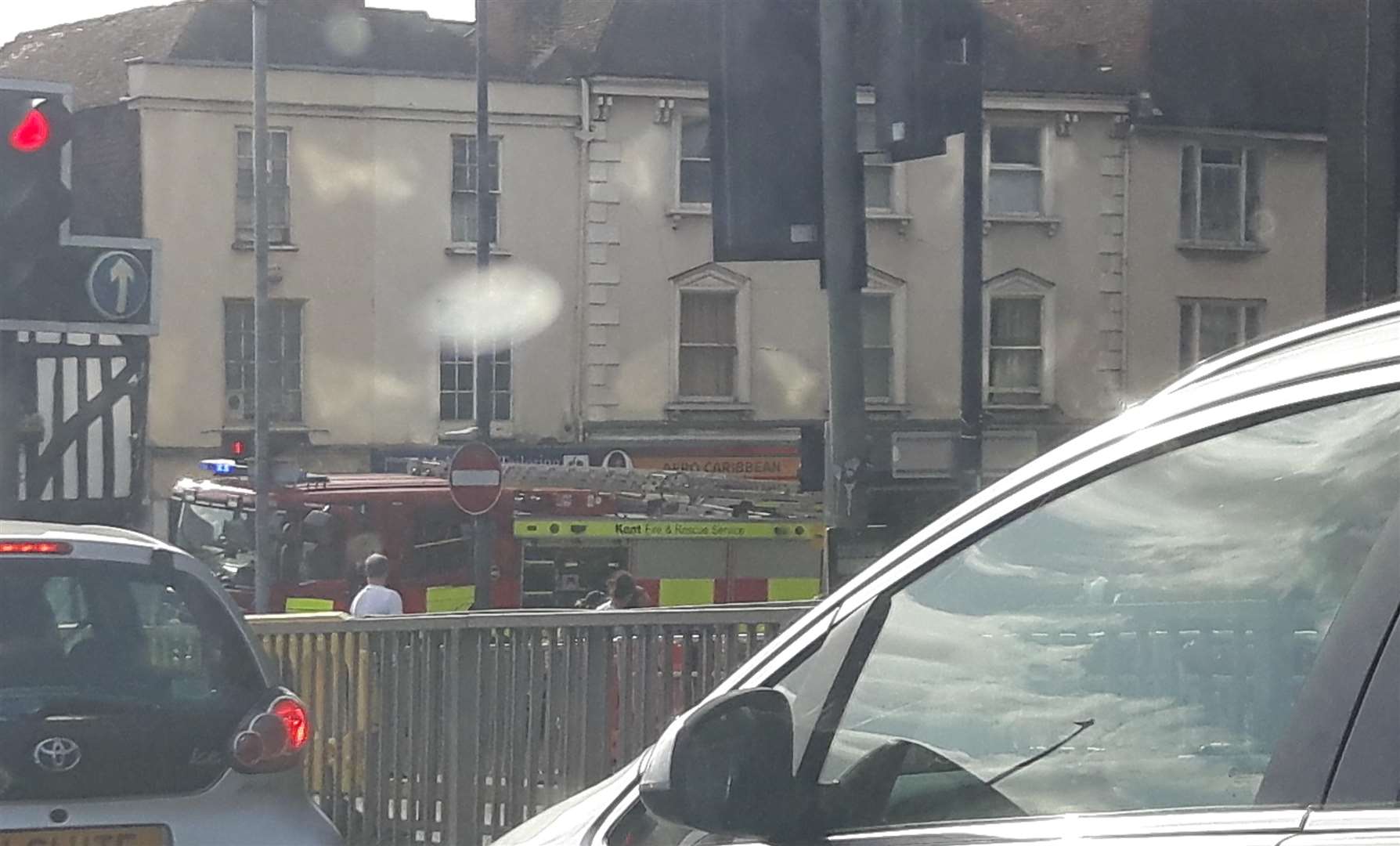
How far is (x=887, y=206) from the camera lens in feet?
101

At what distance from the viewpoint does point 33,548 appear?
18.0 ft

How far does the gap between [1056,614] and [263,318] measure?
850 inches

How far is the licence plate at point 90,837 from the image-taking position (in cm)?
522

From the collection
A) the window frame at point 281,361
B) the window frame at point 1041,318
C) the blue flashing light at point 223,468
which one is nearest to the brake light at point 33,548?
the blue flashing light at point 223,468

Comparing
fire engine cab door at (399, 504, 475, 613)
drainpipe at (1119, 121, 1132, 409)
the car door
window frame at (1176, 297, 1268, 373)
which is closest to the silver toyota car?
the car door

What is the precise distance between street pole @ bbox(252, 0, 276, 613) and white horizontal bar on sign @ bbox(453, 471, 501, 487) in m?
1.93

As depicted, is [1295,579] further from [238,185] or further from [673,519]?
[238,185]

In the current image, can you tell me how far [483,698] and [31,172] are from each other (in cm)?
317

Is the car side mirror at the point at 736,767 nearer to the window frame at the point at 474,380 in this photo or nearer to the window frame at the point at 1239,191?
the window frame at the point at 474,380

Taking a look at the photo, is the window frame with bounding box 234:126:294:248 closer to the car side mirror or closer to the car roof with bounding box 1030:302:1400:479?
the car side mirror

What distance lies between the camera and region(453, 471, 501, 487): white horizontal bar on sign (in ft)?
61.9

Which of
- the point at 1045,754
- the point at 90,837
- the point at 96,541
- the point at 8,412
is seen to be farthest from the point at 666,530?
the point at 1045,754

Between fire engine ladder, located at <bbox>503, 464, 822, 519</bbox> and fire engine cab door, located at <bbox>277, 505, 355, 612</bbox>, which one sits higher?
fire engine ladder, located at <bbox>503, 464, 822, 519</bbox>

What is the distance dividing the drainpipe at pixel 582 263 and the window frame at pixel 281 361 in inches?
156
